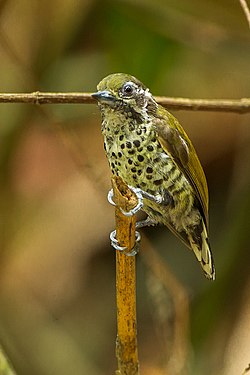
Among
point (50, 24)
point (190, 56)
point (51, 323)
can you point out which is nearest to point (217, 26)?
point (190, 56)

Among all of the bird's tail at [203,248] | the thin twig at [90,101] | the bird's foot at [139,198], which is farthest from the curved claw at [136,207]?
the bird's tail at [203,248]

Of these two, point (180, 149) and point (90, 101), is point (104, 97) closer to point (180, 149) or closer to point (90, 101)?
point (90, 101)

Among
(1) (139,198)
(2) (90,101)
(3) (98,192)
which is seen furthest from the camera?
(3) (98,192)

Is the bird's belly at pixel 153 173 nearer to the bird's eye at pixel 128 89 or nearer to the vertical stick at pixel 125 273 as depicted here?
the bird's eye at pixel 128 89

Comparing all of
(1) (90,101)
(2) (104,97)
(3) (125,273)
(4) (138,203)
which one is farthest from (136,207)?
(1) (90,101)

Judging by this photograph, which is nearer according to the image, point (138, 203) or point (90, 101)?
point (138, 203)

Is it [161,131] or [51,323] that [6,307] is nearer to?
[51,323]

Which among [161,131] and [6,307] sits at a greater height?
[161,131]

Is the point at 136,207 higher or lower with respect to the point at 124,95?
lower
